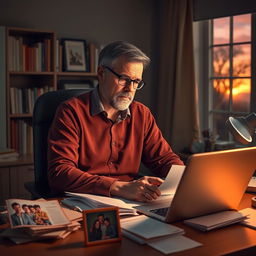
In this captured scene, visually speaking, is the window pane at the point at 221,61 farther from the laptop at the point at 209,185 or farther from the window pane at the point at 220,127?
the laptop at the point at 209,185

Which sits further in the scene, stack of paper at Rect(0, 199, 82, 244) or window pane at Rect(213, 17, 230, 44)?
window pane at Rect(213, 17, 230, 44)

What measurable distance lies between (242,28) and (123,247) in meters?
2.87

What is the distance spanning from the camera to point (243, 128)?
1520 mm

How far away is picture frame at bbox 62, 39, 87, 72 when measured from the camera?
12.1 ft

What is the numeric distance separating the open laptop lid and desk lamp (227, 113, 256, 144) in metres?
0.11

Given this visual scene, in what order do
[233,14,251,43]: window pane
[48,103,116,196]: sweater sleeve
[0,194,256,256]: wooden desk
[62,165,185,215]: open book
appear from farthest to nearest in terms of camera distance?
[233,14,251,43]: window pane
[48,103,116,196]: sweater sleeve
[62,165,185,215]: open book
[0,194,256,256]: wooden desk

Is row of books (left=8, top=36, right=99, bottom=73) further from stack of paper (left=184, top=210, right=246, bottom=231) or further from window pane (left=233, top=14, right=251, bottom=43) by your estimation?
stack of paper (left=184, top=210, right=246, bottom=231)

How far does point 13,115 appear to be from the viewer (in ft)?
11.2

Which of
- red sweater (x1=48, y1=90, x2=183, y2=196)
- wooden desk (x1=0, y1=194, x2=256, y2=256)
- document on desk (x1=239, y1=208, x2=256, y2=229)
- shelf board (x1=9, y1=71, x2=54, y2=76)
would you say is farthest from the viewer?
shelf board (x1=9, y1=71, x2=54, y2=76)

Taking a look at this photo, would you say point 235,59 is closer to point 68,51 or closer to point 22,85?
point 68,51

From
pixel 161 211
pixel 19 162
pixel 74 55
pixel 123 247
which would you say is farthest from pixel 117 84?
pixel 74 55

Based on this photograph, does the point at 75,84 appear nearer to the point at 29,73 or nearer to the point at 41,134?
the point at 29,73

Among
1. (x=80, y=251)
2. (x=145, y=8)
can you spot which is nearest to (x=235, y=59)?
(x=145, y=8)

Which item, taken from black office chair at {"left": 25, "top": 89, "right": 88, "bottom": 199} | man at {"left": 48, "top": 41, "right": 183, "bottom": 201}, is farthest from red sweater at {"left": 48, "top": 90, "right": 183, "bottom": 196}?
black office chair at {"left": 25, "top": 89, "right": 88, "bottom": 199}
